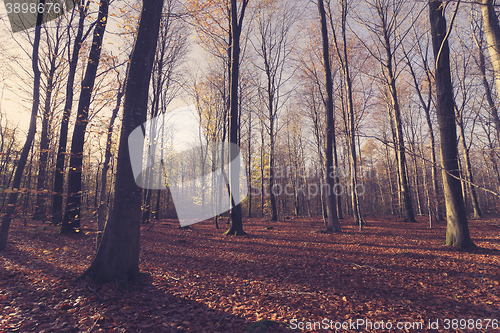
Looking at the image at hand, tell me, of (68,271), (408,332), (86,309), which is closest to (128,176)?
(86,309)

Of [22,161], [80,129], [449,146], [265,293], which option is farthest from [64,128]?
[449,146]

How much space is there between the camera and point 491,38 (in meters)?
5.13

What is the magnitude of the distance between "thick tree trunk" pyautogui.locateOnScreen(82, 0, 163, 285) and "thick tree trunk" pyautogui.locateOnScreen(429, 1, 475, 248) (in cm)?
807

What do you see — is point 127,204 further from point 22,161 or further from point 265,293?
point 22,161

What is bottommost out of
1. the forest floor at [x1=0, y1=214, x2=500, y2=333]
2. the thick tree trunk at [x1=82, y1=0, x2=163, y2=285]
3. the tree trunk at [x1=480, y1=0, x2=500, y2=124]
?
the forest floor at [x1=0, y1=214, x2=500, y2=333]

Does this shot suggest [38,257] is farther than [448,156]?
No

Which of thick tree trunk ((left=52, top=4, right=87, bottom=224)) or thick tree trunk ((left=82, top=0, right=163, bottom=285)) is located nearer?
thick tree trunk ((left=82, top=0, right=163, bottom=285))

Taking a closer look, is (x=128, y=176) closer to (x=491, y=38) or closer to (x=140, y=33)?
(x=140, y=33)

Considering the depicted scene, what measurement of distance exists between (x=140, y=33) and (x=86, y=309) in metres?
4.85

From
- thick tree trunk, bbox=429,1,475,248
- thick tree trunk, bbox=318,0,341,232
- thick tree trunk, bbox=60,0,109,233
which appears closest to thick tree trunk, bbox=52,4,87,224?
thick tree trunk, bbox=60,0,109,233

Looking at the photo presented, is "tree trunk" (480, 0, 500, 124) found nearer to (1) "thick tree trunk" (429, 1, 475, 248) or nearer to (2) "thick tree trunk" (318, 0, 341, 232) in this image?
(1) "thick tree trunk" (429, 1, 475, 248)

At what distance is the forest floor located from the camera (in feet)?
9.55

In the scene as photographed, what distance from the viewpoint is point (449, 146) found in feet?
21.9

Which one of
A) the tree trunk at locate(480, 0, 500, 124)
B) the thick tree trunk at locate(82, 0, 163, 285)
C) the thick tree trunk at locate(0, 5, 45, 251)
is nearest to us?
the thick tree trunk at locate(82, 0, 163, 285)
